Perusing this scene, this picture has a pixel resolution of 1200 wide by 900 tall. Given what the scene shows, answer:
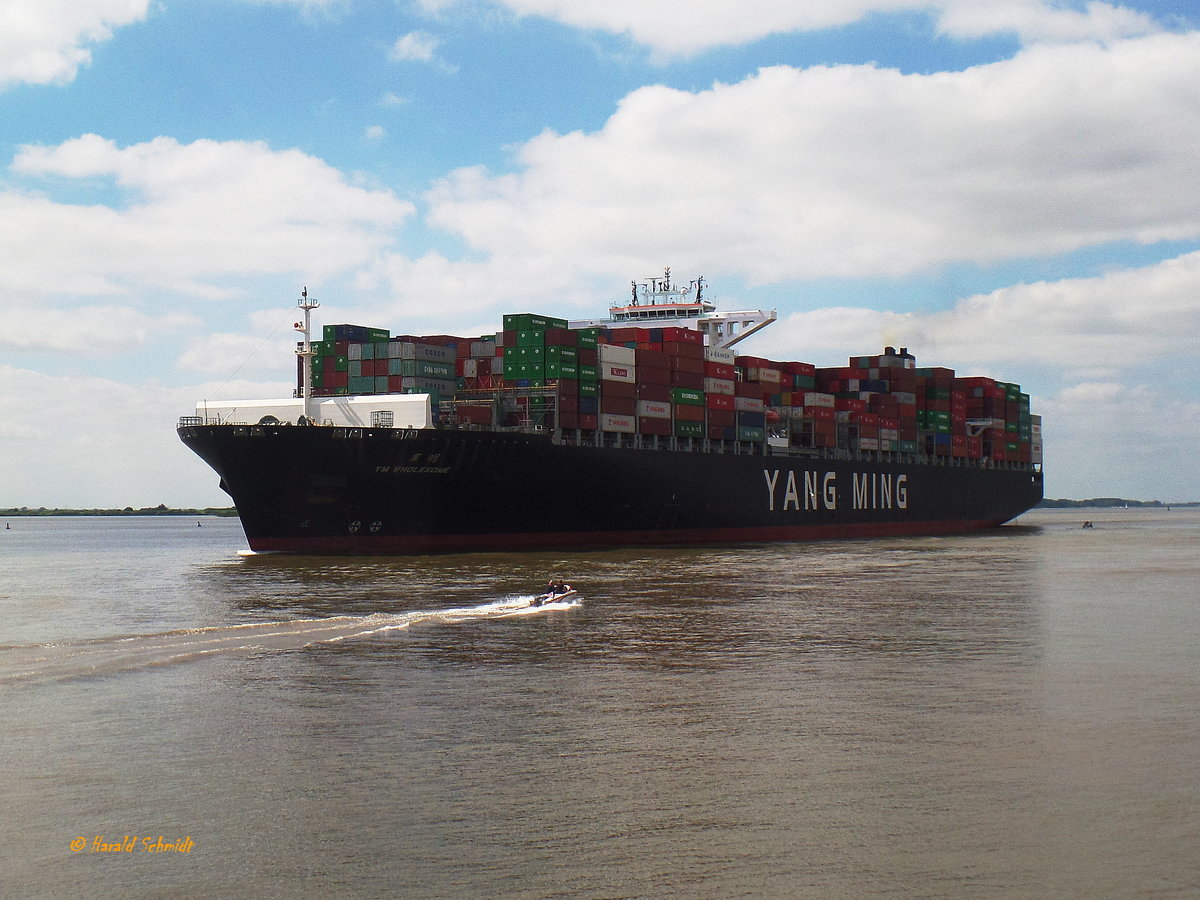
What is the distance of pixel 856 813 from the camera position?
10930mm

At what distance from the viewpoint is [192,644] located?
858 inches

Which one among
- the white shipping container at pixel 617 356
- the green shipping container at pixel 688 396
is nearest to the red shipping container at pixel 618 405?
the white shipping container at pixel 617 356

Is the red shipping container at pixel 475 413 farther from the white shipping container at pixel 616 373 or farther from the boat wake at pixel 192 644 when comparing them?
the boat wake at pixel 192 644

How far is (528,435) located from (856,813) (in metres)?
36.3

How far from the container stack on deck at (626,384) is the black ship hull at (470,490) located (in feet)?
6.68

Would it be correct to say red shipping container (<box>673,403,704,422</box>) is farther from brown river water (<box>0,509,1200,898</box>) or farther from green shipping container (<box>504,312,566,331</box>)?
brown river water (<box>0,509,1200,898</box>)

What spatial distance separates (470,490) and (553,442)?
4529 mm

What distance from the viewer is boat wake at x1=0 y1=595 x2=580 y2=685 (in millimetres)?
19141

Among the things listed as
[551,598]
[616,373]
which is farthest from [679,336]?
[551,598]

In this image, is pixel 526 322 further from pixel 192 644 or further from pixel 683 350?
pixel 192 644

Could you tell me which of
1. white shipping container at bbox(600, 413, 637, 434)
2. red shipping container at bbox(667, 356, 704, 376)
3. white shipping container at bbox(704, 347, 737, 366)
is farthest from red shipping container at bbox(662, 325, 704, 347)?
white shipping container at bbox(600, 413, 637, 434)

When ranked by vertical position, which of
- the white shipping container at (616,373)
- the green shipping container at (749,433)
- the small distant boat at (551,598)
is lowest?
the small distant boat at (551,598)

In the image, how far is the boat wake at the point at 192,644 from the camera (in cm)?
1914

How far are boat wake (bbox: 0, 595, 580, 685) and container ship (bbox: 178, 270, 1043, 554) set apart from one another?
58.5 ft
